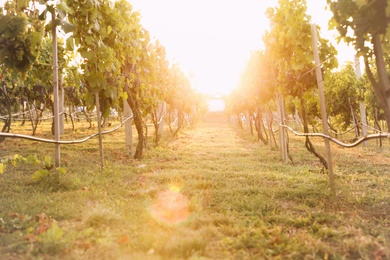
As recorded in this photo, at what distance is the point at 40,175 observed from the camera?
16.9 feet

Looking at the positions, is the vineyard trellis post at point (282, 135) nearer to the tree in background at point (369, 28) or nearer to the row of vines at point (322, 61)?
the row of vines at point (322, 61)

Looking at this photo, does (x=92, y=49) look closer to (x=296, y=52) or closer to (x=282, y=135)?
(x=296, y=52)

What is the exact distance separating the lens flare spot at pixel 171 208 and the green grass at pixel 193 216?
12 mm

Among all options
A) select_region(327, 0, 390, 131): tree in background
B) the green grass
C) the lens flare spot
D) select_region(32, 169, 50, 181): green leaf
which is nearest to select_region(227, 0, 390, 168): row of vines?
select_region(327, 0, 390, 131): tree in background

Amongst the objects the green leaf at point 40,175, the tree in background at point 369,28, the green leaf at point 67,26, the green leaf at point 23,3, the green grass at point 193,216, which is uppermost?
the green leaf at point 23,3

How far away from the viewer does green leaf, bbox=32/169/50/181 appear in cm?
514

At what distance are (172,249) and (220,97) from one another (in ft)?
300

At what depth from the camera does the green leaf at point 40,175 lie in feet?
16.9

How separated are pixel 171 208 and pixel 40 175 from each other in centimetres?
223

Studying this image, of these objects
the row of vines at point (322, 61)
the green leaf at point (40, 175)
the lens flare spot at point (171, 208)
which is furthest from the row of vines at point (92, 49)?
the row of vines at point (322, 61)

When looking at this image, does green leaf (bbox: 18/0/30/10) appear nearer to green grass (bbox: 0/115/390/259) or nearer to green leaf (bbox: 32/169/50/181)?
green leaf (bbox: 32/169/50/181)

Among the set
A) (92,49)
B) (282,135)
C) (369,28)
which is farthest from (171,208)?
(282,135)

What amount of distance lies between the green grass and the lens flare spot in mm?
12

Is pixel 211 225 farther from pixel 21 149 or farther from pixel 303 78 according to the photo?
pixel 21 149
